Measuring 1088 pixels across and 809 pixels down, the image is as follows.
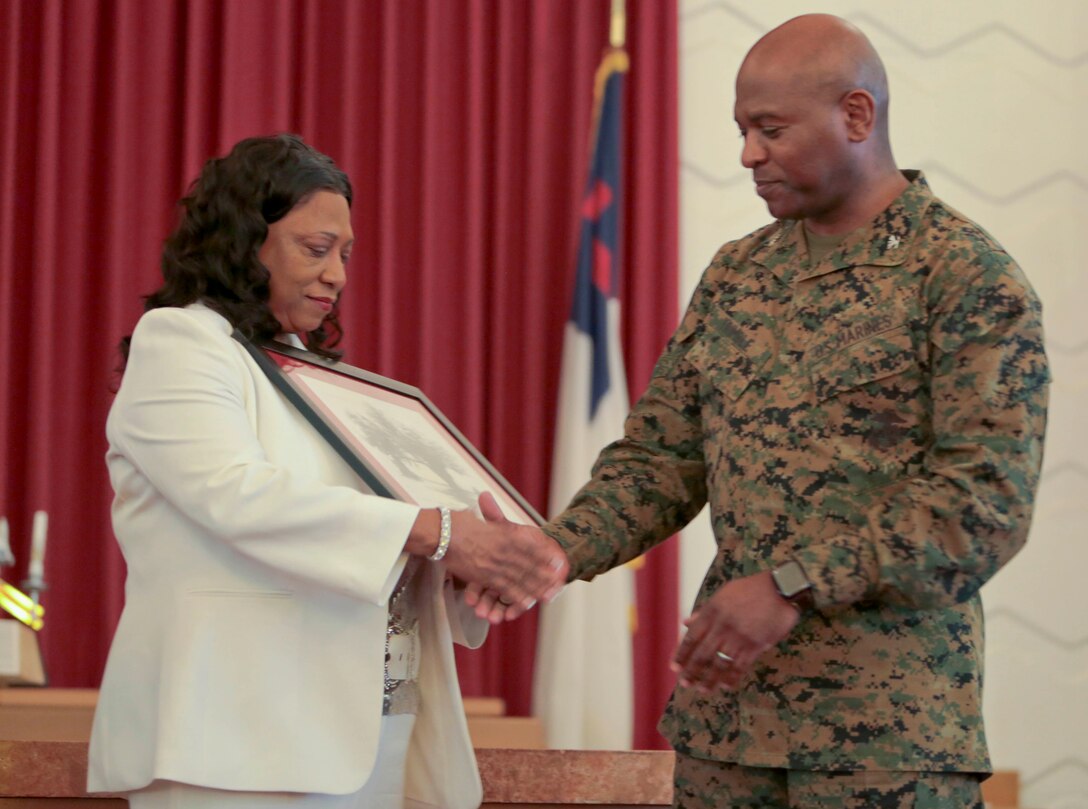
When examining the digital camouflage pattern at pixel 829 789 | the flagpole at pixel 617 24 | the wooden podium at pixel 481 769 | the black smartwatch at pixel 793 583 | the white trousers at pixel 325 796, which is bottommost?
the wooden podium at pixel 481 769

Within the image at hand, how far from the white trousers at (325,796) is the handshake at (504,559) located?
0.27 meters

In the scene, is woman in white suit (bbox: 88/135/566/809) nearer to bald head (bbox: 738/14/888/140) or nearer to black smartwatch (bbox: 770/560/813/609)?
→ black smartwatch (bbox: 770/560/813/609)

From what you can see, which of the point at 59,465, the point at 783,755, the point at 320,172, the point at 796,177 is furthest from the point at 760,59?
the point at 59,465

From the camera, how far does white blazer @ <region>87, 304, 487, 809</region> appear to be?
83.7 inches

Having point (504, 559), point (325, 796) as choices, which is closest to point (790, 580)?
point (504, 559)

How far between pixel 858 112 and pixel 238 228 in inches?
41.9

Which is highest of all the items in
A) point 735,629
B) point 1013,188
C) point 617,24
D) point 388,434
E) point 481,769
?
point 617,24

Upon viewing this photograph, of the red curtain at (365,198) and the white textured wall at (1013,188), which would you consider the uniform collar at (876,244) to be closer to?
the red curtain at (365,198)

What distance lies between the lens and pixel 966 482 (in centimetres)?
180

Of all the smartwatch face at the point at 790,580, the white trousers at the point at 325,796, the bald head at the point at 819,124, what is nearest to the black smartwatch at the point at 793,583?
the smartwatch face at the point at 790,580

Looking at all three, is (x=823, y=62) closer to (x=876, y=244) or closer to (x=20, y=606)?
(x=876, y=244)

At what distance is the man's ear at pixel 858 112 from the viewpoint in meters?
2.08

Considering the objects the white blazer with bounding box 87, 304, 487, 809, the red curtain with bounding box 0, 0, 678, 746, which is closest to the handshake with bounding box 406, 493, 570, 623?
the white blazer with bounding box 87, 304, 487, 809

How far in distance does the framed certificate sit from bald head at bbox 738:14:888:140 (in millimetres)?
849
